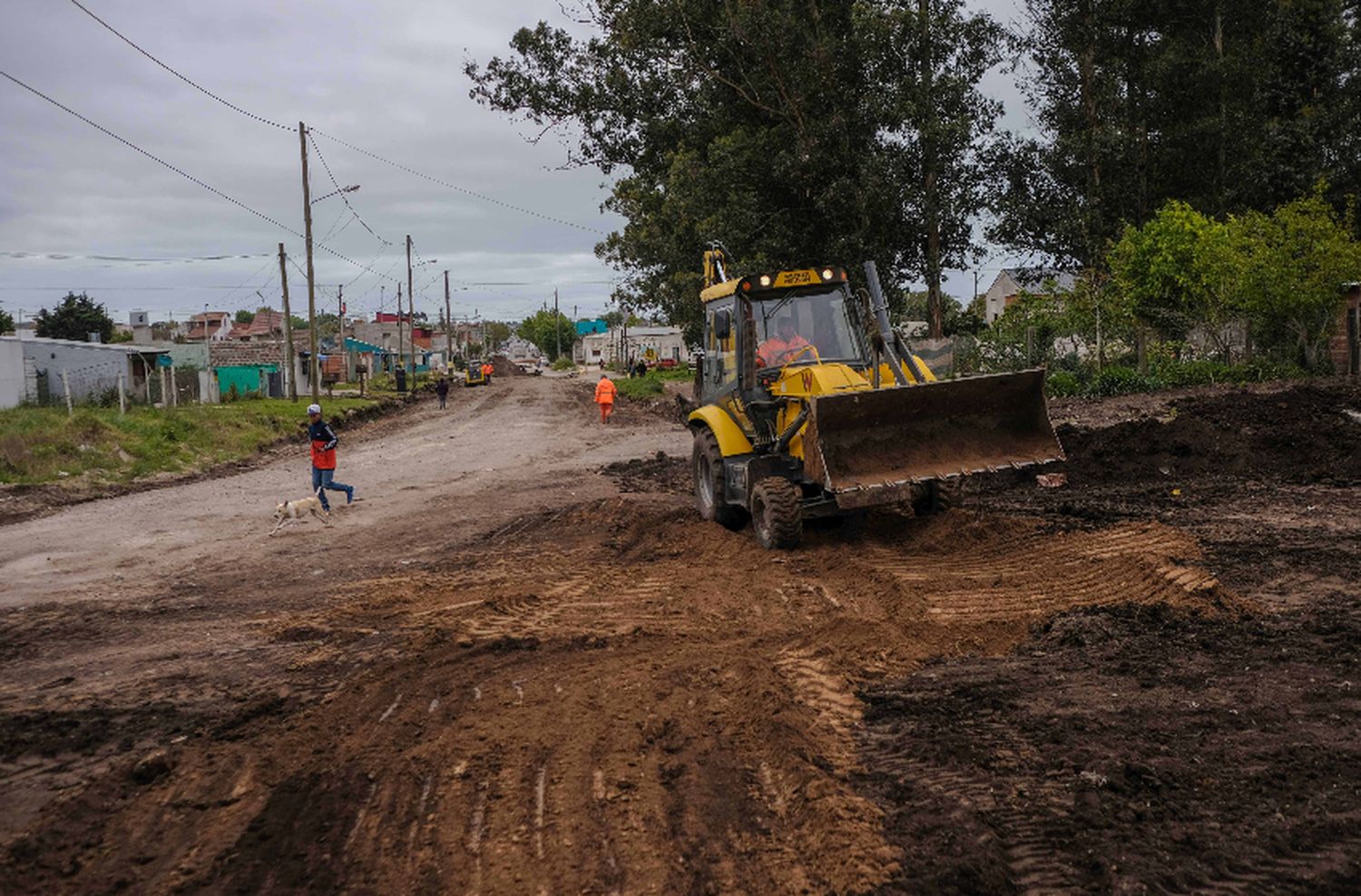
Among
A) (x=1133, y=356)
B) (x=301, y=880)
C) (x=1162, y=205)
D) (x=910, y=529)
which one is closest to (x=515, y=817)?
(x=301, y=880)

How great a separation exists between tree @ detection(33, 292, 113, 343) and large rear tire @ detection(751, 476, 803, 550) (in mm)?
68971

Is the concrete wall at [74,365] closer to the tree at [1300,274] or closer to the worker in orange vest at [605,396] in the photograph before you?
the worker in orange vest at [605,396]

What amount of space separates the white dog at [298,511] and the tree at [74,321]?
61.6 metres

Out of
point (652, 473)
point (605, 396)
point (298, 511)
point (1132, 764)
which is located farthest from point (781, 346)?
point (605, 396)

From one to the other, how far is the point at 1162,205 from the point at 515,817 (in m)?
34.3

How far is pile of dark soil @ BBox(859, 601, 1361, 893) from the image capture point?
4059 millimetres

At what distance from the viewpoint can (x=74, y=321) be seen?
2734 inches

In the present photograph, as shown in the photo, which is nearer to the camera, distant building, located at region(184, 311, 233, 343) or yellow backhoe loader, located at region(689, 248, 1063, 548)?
yellow backhoe loader, located at region(689, 248, 1063, 548)

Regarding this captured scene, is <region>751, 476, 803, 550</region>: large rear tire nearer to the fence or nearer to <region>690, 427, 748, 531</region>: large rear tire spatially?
<region>690, 427, 748, 531</region>: large rear tire

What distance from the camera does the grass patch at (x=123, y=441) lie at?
2023cm

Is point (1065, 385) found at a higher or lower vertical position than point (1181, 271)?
lower

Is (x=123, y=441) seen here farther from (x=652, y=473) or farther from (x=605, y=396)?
(x=605, y=396)

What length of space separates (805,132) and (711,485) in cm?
2092

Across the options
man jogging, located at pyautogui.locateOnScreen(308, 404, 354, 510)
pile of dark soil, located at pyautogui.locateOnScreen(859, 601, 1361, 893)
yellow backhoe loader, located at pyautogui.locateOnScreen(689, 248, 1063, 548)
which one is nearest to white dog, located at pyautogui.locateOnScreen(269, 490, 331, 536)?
man jogging, located at pyautogui.locateOnScreen(308, 404, 354, 510)
